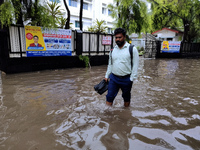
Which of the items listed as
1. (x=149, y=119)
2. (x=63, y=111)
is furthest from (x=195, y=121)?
(x=63, y=111)

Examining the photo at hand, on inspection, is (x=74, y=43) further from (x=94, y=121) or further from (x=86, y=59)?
(x=94, y=121)

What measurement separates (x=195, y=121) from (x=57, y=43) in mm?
8035

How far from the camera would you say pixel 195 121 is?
345 cm

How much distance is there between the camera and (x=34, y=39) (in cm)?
845

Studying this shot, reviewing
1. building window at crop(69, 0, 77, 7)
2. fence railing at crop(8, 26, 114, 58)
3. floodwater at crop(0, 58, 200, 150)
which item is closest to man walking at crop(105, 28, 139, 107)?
floodwater at crop(0, 58, 200, 150)

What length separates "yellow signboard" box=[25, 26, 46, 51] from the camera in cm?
823

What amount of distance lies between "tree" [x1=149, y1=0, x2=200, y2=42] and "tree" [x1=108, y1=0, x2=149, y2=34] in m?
6.21

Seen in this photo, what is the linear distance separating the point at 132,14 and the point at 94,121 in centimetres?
1235

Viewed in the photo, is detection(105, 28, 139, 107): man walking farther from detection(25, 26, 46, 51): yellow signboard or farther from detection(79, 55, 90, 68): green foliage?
detection(79, 55, 90, 68): green foliage

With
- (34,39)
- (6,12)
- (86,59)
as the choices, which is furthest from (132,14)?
(6,12)

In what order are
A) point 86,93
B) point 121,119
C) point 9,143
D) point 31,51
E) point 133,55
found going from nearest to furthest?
1. point 9,143
2. point 133,55
3. point 121,119
4. point 86,93
5. point 31,51

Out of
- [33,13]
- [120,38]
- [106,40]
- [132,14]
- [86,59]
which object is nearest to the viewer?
[120,38]

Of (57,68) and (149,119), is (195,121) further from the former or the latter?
(57,68)

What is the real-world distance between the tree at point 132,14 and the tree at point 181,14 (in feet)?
20.4
